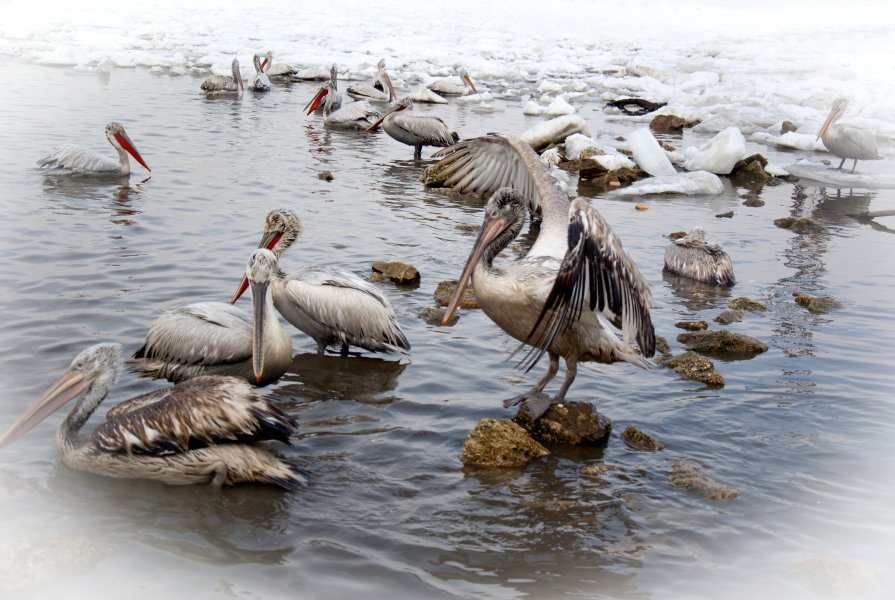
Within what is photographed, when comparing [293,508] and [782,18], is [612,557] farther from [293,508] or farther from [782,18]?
[782,18]

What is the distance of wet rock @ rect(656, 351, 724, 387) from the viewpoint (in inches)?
218

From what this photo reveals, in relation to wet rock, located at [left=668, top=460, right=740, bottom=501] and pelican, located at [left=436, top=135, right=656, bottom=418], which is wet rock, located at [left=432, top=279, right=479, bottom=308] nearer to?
pelican, located at [left=436, top=135, right=656, bottom=418]

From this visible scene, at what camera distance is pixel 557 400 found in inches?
194

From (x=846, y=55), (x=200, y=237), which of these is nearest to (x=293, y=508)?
(x=200, y=237)

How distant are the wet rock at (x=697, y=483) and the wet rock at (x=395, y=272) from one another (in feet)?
10.2

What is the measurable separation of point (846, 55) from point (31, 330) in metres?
21.1

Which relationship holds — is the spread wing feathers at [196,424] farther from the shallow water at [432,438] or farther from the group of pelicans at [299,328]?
the shallow water at [432,438]

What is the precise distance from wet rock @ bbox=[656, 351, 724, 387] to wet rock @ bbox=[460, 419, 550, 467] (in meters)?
1.55

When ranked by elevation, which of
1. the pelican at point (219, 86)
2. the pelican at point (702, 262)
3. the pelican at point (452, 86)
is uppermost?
the pelican at point (452, 86)

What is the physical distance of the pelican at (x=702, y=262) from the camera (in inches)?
296

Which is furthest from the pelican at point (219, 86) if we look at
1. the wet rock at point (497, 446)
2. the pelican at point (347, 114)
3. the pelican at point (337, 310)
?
the wet rock at point (497, 446)

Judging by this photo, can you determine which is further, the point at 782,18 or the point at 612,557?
the point at 782,18

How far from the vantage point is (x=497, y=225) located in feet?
16.9

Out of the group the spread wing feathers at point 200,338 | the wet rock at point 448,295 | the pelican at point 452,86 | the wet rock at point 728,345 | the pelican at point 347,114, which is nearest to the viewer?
the spread wing feathers at point 200,338
